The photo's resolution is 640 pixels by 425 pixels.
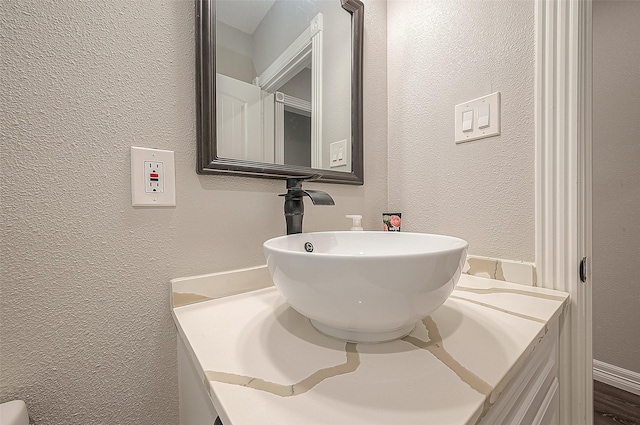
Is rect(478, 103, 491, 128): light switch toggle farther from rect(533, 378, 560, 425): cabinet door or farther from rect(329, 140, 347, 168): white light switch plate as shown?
rect(533, 378, 560, 425): cabinet door

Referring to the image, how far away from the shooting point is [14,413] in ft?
1.37

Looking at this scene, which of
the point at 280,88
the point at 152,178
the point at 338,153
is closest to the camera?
the point at 152,178

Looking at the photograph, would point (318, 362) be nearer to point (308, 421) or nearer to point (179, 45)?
point (308, 421)

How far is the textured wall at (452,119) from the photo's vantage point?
713mm

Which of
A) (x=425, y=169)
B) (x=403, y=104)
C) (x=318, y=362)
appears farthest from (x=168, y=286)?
(x=403, y=104)

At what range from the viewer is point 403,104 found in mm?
986

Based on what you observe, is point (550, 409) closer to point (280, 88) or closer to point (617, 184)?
point (280, 88)

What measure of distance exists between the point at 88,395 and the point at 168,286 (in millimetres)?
229

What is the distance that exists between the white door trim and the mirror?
50cm

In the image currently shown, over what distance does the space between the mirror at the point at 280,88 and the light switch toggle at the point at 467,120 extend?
321 millimetres

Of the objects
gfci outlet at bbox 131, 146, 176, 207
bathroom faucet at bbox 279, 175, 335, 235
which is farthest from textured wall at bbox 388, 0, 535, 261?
gfci outlet at bbox 131, 146, 176, 207

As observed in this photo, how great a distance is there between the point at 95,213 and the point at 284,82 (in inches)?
22.6

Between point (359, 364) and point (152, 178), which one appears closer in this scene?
point (359, 364)

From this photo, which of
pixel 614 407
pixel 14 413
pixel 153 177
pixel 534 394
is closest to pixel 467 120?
pixel 534 394
